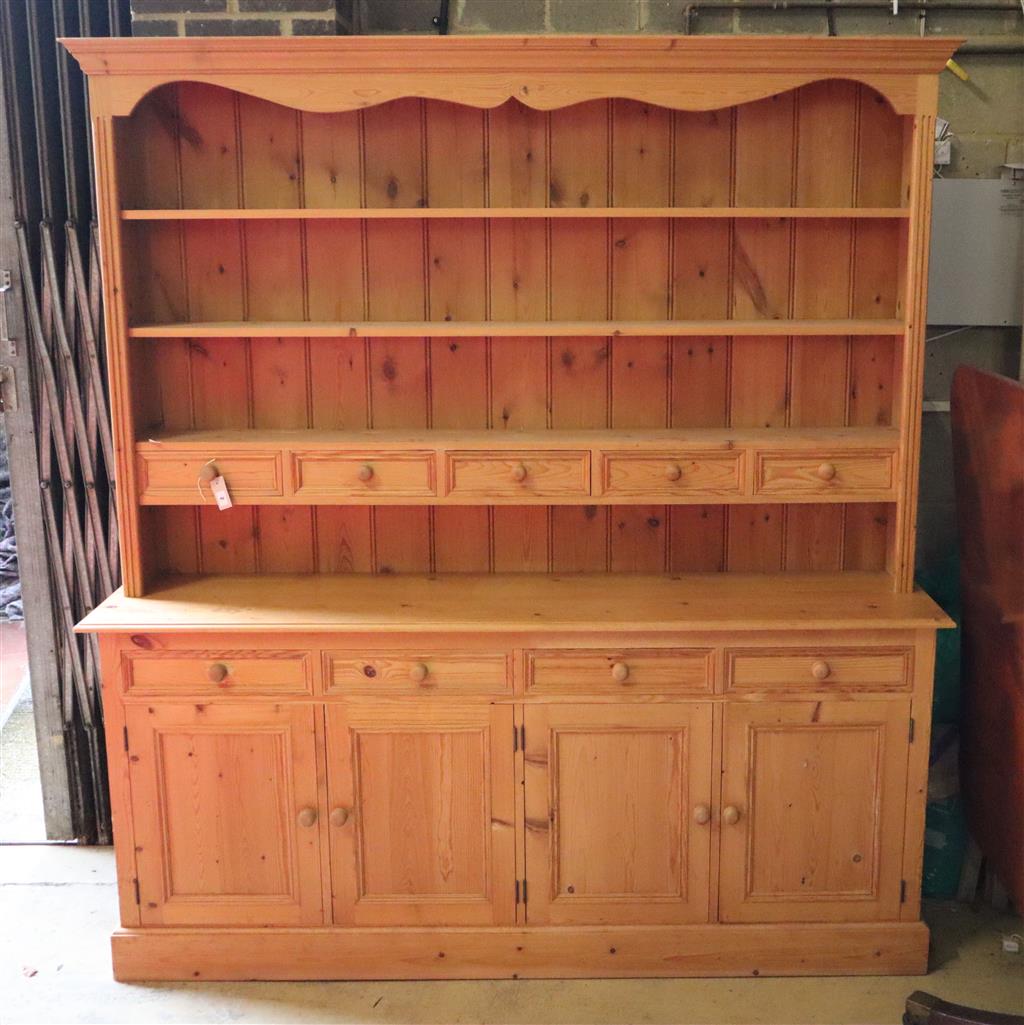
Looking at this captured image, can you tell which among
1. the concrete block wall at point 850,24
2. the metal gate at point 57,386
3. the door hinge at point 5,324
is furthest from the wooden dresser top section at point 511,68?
the door hinge at point 5,324

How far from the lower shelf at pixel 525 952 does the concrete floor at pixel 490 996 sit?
27 mm

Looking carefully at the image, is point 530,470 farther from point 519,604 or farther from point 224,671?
point 224,671

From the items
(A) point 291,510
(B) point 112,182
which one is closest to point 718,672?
(A) point 291,510

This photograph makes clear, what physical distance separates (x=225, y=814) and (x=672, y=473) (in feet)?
4.08

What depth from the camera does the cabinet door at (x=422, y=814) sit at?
8.40 ft

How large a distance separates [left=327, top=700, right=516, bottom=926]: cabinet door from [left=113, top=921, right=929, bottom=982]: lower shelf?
0.18 feet

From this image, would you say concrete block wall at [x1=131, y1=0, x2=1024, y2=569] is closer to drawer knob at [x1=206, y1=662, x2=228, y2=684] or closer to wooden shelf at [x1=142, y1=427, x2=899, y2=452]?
wooden shelf at [x1=142, y1=427, x2=899, y2=452]

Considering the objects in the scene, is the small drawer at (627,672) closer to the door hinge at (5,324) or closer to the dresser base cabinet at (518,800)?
the dresser base cabinet at (518,800)

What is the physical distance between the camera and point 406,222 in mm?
2791

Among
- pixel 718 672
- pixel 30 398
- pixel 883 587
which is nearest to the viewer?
pixel 718 672

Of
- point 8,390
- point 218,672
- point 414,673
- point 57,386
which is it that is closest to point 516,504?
point 414,673

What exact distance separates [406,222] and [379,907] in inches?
62.0

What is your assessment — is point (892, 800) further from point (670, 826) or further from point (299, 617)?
point (299, 617)

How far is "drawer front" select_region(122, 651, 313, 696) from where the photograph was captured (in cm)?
254
